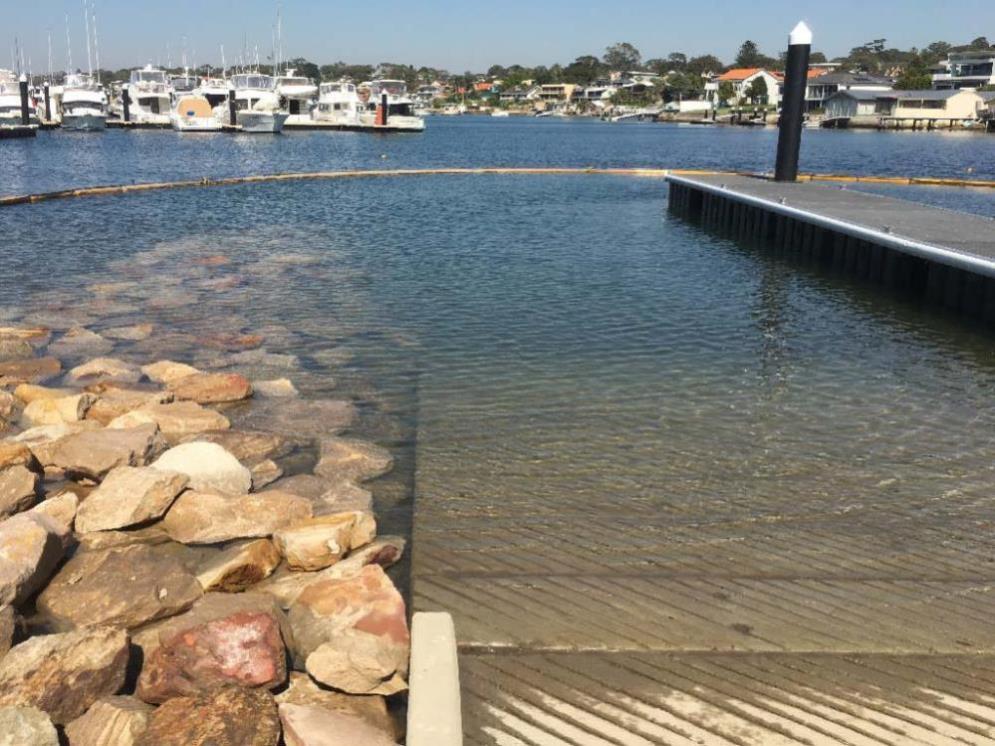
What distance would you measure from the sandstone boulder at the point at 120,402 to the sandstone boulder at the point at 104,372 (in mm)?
822

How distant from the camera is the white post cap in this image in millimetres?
30844

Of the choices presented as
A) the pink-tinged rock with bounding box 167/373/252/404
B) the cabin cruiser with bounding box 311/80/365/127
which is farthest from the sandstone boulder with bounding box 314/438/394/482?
the cabin cruiser with bounding box 311/80/365/127

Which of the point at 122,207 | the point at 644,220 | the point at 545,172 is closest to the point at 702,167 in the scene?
the point at 545,172

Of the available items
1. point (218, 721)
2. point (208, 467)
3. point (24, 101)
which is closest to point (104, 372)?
point (208, 467)

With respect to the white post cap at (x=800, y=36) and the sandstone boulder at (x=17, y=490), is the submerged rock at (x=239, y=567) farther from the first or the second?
the white post cap at (x=800, y=36)

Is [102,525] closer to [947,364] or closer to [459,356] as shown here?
[459,356]

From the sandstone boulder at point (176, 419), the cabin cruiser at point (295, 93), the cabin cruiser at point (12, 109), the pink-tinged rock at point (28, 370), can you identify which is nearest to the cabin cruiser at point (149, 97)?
the cabin cruiser at point (12, 109)

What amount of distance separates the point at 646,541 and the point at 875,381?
6447 mm

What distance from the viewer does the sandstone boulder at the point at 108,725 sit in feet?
15.8

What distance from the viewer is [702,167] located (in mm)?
59062

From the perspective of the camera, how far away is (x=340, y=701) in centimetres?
535

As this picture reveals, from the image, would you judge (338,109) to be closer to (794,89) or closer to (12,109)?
(12,109)

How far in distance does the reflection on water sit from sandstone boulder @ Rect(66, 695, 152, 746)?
272cm

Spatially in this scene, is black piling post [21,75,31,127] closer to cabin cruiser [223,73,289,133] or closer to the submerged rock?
cabin cruiser [223,73,289,133]
